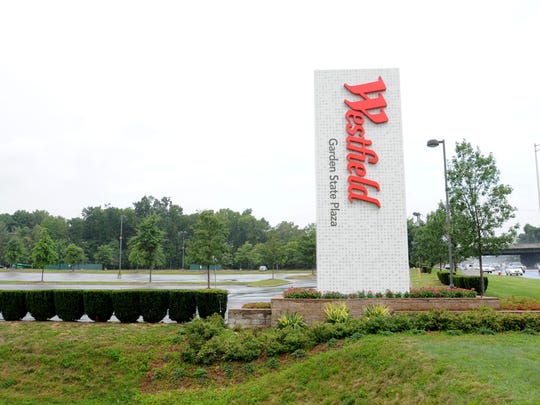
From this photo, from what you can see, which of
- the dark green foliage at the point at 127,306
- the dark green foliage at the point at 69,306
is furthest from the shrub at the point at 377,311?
the dark green foliage at the point at 69,306

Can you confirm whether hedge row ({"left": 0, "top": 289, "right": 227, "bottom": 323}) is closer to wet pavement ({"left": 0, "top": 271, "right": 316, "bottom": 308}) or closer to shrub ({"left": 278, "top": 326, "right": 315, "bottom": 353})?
shrub ({"left": 278, "top": 326, "right": 315, "bottom": 353})

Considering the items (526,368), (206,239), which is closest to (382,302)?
(526,368)

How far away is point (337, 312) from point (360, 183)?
5.08m

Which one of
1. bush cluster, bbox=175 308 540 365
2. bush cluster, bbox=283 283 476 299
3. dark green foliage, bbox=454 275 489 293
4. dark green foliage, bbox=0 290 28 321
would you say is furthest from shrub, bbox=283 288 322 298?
dark green foliage, bbox=454 275 489 293

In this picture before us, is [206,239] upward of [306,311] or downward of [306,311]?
upward

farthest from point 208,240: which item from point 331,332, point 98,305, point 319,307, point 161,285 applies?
point 331,332

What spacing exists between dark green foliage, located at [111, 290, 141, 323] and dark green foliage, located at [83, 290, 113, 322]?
303 mm

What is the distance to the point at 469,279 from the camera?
23.7 metres

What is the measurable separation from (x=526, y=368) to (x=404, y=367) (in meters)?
2.06

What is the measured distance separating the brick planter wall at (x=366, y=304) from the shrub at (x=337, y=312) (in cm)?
30

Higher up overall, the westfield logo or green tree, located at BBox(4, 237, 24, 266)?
the westfield logo

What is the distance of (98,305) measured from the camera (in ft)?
47.8

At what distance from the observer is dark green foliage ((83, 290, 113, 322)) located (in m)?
14.6

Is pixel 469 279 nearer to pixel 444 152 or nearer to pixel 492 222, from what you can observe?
pixel 492 222
